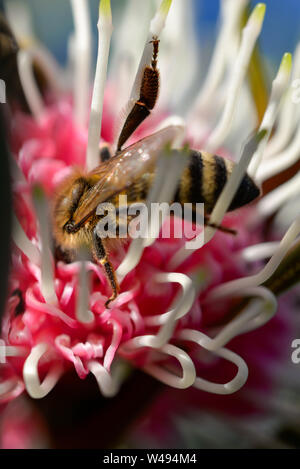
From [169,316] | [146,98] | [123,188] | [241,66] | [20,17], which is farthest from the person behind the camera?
[20,17]

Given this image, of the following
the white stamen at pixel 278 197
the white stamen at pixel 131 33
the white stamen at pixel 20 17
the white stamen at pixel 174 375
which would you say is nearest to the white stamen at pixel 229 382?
the white stamen at pixel 174 375

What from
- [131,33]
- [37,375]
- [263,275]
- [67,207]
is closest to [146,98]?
[67,207]

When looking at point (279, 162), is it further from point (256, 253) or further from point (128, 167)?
point (128, 167)

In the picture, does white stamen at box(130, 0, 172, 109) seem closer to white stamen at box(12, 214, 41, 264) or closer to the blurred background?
white stamen at box(12, 214, 41, 264)
